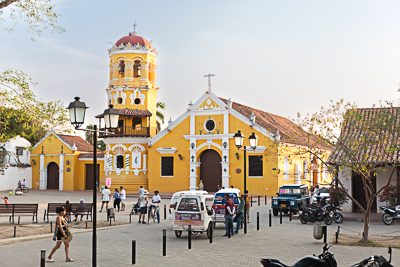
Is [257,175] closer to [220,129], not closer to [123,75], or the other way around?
[220,129]

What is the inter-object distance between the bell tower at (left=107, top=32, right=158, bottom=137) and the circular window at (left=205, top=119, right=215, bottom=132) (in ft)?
19.1

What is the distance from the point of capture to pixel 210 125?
3938cm

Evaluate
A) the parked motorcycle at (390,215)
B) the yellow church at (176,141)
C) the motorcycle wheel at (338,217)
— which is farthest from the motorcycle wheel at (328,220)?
the yellow church at (176,141)

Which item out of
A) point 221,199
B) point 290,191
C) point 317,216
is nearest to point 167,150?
point 290,191

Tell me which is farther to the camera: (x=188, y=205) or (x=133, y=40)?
(x=133, y=40)

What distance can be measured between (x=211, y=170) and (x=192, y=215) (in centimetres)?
2370

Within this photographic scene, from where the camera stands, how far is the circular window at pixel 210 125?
39.2 metres

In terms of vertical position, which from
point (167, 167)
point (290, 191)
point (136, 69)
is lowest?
point (290, 191)

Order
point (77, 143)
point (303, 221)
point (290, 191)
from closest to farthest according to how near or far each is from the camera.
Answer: point (303, 221), point (290, 191), point (77, 143)

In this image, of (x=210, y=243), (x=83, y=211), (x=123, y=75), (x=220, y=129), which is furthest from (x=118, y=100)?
(x=210, y=243)

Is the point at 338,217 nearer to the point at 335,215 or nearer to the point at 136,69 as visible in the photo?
the point at 335,215

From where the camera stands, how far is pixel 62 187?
4747 cm

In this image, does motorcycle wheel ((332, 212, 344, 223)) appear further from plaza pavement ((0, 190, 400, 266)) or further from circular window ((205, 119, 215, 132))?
circular window ((205, 119, 215, 132))

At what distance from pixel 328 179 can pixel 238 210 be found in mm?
36878
